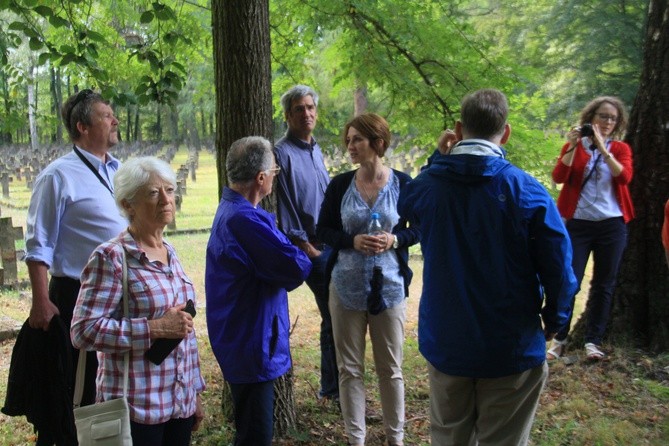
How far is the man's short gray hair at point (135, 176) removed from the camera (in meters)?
2.27

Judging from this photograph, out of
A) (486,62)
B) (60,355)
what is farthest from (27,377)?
(486,62)

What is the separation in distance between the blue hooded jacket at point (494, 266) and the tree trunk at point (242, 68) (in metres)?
1.52

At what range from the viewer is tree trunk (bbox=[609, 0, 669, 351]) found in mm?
4516

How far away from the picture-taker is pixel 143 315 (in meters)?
2.21

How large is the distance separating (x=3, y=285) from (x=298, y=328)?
4.79m

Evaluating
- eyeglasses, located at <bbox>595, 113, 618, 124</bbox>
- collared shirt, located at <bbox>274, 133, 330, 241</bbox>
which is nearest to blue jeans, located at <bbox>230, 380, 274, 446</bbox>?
collared shirt, located at <bbox>274, 133, 330, 241</bbox>

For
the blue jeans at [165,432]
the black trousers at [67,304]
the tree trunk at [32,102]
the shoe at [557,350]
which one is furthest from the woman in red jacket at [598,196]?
the tree trunk at [32,102]

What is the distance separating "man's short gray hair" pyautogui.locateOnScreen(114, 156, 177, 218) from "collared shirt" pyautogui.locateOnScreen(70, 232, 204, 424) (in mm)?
152

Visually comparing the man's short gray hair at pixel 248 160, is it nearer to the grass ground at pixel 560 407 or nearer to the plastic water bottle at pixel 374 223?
the plastic water bottle at pixel 374 223

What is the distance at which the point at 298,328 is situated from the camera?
7.11 meters

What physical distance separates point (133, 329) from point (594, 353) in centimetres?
370

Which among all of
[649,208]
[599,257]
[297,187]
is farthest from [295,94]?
[649,208]

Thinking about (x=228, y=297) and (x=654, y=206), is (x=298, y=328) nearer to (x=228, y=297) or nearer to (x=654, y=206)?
(x=654, y=206)

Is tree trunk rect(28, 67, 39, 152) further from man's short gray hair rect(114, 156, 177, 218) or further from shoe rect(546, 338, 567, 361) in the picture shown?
shoe rect(546, 338, 567, 361)
